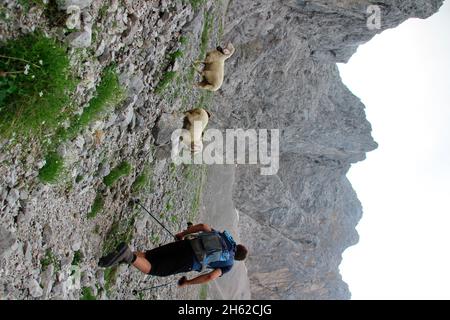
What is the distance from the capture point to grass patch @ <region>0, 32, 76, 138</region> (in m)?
4.52

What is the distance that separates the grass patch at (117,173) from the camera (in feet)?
24.0

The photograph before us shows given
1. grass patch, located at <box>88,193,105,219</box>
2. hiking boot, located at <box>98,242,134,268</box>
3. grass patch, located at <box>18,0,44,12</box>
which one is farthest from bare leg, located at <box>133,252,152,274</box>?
grass patch, located at <box>18,0,44,12</box>

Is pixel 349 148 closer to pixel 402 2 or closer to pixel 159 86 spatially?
pixel 402 2

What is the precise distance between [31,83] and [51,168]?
50.1 inches

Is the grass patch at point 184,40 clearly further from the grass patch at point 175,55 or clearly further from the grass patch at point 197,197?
the grass patch at point 197,197

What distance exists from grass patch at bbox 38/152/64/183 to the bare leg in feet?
5.99

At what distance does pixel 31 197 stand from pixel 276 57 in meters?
16.0

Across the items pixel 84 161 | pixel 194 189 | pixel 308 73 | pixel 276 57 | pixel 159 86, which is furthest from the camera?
pixel 308 73

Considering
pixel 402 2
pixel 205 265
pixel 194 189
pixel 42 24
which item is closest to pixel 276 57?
pixel 402 2

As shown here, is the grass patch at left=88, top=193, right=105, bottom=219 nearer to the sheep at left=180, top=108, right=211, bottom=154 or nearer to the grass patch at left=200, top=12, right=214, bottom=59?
the sheep at left=180, top=108, right=211, bottom=154

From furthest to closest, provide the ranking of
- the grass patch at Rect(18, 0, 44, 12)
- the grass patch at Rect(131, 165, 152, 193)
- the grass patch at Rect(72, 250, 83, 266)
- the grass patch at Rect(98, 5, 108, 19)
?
the grass patch at Rect(131, 165, 152, 193), the grass patch at Rect(72, 250, 83, 266), the grass patch at Rect(98, 5, 108, 19), the grass patch at Rect(18, 0, 44, 12)

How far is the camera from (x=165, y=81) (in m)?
8.66

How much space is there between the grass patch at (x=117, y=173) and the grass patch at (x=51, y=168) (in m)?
1.54
